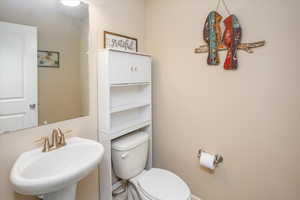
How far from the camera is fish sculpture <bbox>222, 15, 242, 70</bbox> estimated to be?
1337mm

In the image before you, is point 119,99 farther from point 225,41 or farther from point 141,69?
point 225,41

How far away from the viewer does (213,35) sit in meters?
1.46

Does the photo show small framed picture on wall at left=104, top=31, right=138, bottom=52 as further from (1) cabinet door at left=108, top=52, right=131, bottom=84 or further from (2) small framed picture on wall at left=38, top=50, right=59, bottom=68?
(2) small framed picture on wall at left=38, top=50, right=59, bottom=68

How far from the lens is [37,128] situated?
1169 millimetres

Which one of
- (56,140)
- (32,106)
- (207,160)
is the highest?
(32,106)

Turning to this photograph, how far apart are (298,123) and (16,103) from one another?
6.03 feet

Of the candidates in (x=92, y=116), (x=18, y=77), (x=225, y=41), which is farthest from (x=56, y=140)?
(x=225, y=41)

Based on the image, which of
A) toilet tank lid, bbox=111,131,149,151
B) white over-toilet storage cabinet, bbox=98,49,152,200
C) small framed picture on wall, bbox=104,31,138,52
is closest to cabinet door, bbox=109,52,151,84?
white over-toilet storage cabinet, bbox=98,49,152,200

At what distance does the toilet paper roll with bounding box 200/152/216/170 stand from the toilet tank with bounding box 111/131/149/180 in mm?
545

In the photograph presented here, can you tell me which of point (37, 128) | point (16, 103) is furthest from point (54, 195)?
point (16, 103)

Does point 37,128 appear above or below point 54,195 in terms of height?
above

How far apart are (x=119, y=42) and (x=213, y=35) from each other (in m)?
0.85

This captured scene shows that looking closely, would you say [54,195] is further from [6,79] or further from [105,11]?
[105,11]

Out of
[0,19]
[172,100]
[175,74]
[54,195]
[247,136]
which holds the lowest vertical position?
[54,195]
